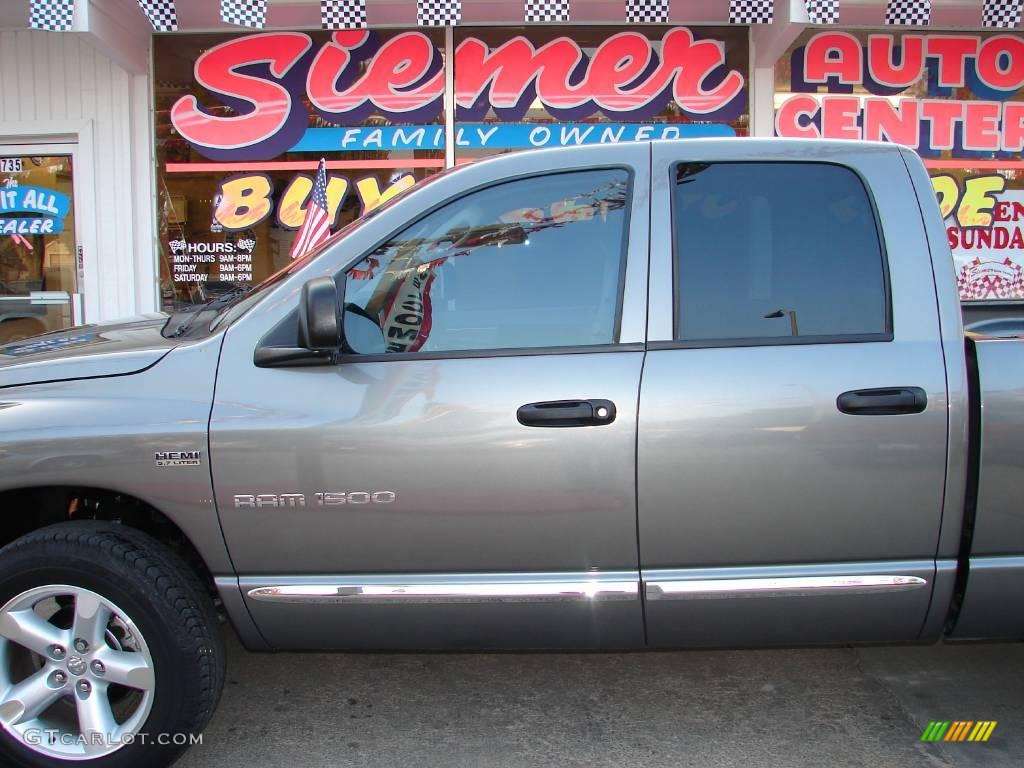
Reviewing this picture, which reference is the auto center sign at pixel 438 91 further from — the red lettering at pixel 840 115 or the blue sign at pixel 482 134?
the red lettering at pixel 840 115

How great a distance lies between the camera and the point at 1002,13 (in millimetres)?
6641

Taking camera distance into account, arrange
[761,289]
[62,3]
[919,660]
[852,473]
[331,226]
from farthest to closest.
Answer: [331,226] < [62,3] < [919,660] < [761,289] < [852,473]

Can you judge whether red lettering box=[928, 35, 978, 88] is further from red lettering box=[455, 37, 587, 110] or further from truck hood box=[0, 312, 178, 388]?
truck hood box=[0, 312, 178, 388]

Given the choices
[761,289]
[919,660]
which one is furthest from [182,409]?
[919,660]

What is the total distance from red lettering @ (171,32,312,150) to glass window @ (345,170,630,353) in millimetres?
5400

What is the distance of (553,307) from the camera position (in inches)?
101

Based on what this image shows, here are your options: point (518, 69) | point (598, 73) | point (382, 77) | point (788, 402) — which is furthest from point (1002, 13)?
point (788, 402)

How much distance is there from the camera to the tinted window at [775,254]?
2508 mm

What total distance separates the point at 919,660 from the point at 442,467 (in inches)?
88.2

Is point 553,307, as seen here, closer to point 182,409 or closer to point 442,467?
point 442,467

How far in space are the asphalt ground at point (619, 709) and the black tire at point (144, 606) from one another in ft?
1.02

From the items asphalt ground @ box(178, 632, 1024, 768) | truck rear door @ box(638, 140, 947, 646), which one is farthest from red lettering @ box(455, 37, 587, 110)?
asphalt ground @ box(178, 632, 1024, 768)

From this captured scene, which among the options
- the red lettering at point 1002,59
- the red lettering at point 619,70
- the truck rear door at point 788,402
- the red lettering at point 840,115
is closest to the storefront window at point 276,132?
the red lettering at point 619,70

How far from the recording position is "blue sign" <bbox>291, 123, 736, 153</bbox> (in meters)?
7.32
